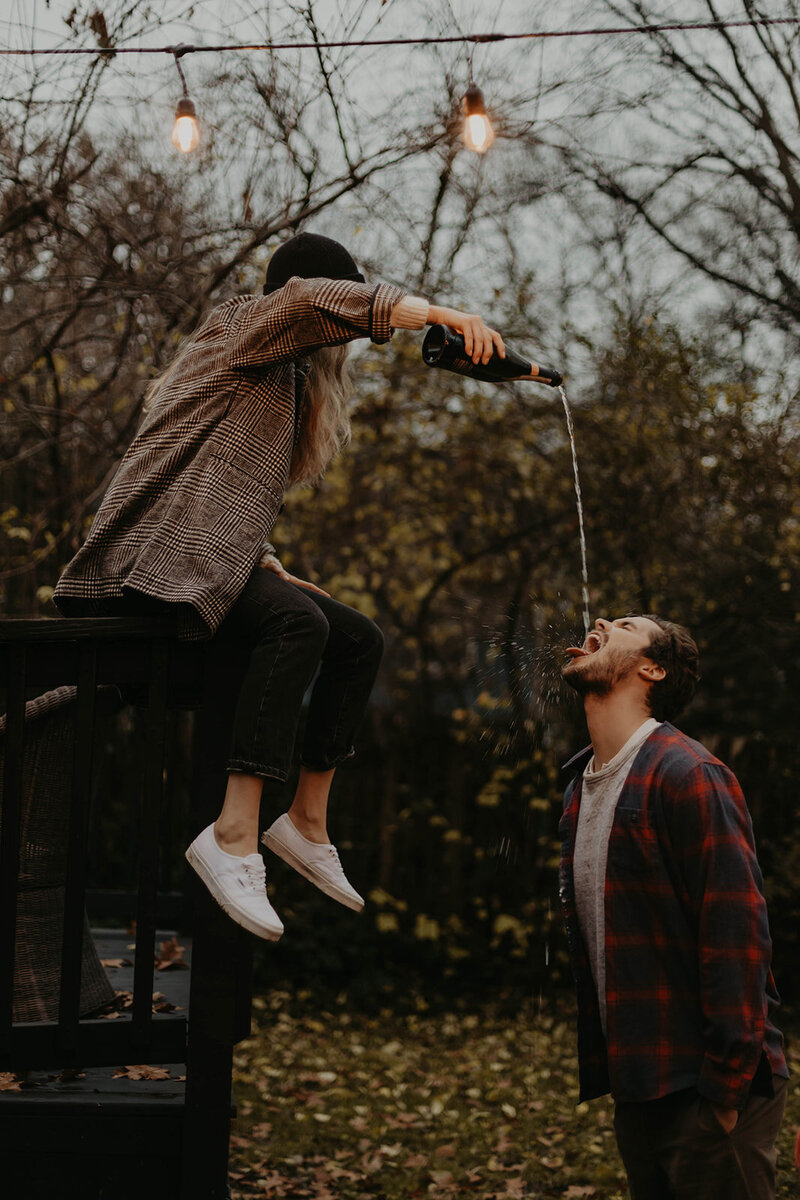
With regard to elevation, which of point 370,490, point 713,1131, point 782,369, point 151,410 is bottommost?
point 713,1131

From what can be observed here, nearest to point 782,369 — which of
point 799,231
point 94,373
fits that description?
point 799,231

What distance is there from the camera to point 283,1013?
7.55 metres

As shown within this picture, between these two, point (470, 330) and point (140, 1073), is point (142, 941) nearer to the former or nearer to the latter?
point (140, 1073)

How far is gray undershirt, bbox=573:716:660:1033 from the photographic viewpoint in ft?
8.35

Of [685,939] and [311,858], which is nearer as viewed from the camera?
[685,939]

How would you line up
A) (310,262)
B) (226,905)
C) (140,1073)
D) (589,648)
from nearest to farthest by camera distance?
(226,905) < (310,262) < (589,648) < (140,1073)

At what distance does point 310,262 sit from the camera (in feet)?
9.09

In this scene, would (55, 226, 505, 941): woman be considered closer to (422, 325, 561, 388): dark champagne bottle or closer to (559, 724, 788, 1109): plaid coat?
(422, 325, 561, 388): dark champagne bottle

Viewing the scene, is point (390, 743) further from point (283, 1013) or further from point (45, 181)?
point (45, 181)

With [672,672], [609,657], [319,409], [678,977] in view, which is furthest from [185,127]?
[678,977]

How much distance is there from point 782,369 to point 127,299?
164 inches

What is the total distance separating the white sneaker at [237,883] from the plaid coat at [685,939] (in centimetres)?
77

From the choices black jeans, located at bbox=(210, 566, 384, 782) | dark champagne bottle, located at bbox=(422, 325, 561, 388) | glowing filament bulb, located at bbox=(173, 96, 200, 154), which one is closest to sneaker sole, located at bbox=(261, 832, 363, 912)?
black jeans, located at bbox=(210, 566, 384, 782)

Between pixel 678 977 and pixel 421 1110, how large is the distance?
3980 millimetres
